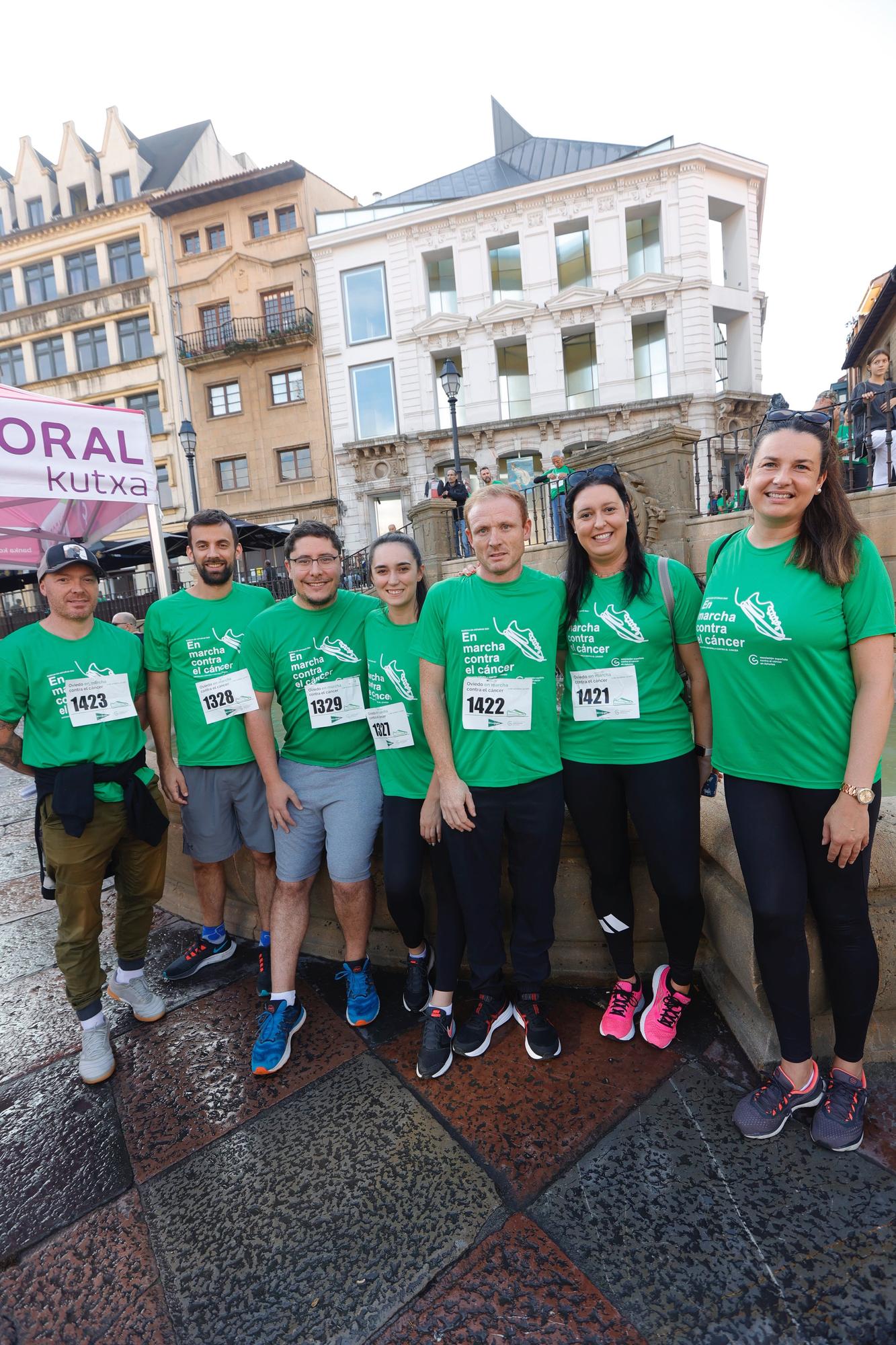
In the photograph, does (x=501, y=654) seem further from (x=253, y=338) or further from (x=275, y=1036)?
(x=253, y=338)

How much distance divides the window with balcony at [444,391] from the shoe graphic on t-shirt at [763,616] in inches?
848

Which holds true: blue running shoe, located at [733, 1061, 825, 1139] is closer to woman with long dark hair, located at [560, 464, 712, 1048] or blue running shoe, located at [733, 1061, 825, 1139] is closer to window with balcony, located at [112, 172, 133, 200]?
woman with long dark hair, located at [560, 464, 712, 1048]

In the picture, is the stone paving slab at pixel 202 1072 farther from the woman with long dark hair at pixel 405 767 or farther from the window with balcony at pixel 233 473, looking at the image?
the window with balcony at pixel 233 473

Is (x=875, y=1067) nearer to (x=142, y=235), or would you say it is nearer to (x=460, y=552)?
(x=460, y=552)

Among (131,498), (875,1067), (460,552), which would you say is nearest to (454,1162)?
(875,1067)

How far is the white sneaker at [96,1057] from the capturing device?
2445 mm

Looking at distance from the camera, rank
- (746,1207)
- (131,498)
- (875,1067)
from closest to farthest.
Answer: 1. (746,1207)
2. (875,1067)
3. (131,498)

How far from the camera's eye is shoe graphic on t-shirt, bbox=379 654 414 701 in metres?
2.53

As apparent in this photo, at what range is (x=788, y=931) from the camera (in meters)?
1.91

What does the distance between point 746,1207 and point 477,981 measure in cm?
105

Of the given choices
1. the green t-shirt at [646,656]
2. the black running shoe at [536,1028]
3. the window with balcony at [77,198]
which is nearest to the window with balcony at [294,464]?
the window with balcony at [77,198]

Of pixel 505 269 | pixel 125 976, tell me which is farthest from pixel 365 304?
pixel 125 976

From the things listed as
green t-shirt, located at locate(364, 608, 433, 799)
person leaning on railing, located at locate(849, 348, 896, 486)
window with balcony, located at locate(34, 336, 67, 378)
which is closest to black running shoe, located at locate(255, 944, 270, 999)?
green t-shirt, located at locate(364, 608, 433, 799)

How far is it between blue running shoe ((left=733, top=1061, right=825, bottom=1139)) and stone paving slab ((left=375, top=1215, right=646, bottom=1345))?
2.22 feet
